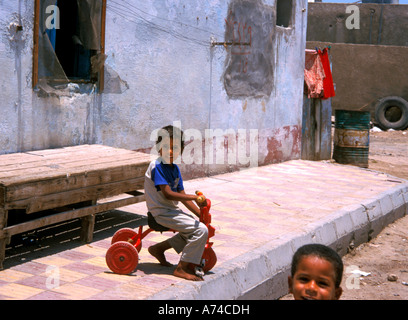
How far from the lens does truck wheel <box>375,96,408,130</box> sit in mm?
20766

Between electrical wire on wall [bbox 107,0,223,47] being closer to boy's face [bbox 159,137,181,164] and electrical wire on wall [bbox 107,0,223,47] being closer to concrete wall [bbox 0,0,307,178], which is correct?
concrete wall [bbox 0,0,307,178]

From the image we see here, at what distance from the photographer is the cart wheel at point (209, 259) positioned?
4500 millimetres

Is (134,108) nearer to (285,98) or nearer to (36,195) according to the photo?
(36,195)

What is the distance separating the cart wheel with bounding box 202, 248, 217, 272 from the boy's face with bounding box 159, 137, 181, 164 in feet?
2.36

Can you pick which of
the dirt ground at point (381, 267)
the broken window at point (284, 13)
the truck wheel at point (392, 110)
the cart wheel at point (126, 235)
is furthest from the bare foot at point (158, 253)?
the truck wheel at point (392, 110)

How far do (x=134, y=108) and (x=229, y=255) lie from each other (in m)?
2.91

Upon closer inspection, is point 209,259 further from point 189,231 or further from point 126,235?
point 126,235

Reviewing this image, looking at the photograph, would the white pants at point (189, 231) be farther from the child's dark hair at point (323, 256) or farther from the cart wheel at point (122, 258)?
the child's dark hair at point (323, 256)

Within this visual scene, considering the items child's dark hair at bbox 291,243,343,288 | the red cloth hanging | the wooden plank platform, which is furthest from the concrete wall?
child's dark hair at bbox 291,243,343,288

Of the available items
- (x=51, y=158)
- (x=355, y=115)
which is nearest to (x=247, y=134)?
(x=355, y=115)

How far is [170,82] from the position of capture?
8055 millimetres

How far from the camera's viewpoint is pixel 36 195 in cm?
470

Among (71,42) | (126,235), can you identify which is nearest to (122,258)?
(126,235)

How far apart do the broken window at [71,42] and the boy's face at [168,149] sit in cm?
235
